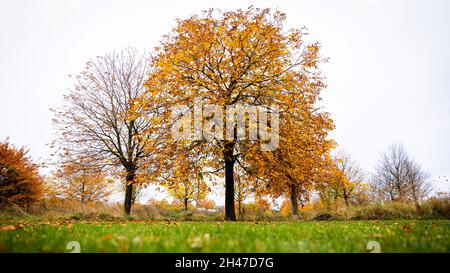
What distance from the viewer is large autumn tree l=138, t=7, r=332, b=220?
11445 mm

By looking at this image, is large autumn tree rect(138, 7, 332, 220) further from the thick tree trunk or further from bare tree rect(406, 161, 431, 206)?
bare tree rect(406, 161, 431, 206)

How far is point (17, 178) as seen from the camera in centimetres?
1931

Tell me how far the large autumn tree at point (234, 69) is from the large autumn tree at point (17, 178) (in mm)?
14079

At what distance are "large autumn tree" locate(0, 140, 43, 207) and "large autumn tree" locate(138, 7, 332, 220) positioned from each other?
14.1 m

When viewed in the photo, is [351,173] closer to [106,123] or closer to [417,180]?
[417,180]

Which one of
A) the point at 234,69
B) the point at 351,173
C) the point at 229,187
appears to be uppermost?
the point at 234,69

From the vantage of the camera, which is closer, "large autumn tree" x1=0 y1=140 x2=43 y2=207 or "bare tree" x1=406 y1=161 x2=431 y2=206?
"large autumn tree" x1=0 y1=140 x2=43 y2=207

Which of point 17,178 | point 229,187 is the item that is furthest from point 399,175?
point 17,178

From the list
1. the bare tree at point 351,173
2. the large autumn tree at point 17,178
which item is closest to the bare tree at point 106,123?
the large autumn tree at point 17,178

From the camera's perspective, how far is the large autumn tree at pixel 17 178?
743 inches

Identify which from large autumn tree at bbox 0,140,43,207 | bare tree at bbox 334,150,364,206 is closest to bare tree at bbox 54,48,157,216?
large autumn tree at bbox 0,140,43,207

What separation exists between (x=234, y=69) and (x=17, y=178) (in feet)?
63.2

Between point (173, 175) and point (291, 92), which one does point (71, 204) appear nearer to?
point (173, 175)

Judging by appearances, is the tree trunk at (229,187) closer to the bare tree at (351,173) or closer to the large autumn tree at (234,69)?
the large autumn tree at (234,69)
